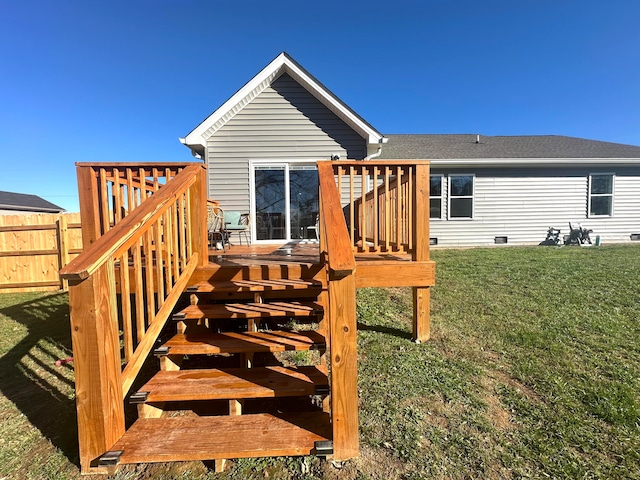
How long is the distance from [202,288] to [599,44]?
1618cm

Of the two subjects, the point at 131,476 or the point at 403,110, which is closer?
the point at 131,476

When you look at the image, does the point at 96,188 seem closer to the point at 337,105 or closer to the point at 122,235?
the point at 122,235

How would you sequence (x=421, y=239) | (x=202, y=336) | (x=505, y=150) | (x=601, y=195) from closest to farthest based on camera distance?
(x=202, y=336) → (x=421, y=239) → (x=601, y=195) → (x=505, y=150)

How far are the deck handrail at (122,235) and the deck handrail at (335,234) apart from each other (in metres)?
1.14

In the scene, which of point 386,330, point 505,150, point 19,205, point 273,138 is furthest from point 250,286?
point 19,205

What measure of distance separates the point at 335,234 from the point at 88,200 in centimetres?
242

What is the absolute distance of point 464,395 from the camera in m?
2.21

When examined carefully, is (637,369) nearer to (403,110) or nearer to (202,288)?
(202,288)

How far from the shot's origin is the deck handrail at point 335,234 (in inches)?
62.2

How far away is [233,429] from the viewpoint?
5.46 ft

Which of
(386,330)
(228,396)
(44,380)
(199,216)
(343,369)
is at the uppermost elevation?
(199,216)

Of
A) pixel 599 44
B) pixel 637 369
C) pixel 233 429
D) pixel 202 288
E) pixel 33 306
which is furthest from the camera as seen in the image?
pixel 599 44

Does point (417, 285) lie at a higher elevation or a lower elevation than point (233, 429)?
higher

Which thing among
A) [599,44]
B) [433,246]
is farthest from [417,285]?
[599,44]
